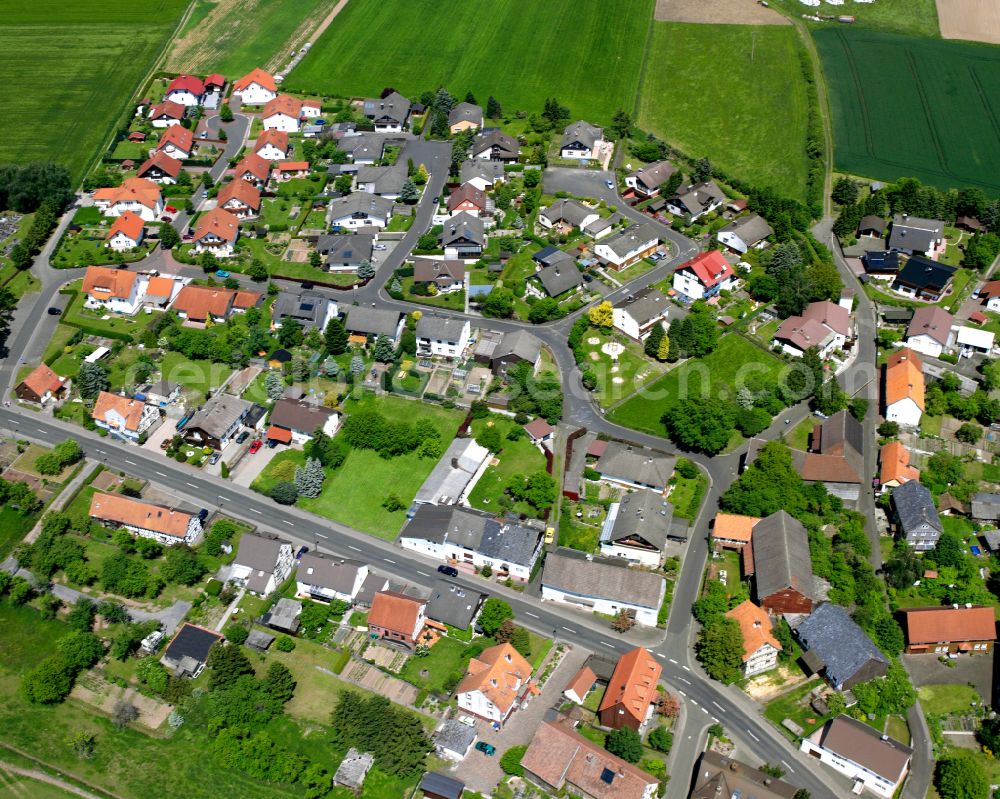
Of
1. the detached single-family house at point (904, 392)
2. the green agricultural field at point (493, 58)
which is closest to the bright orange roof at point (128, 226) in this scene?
the green agricultural field at point (493, 58)

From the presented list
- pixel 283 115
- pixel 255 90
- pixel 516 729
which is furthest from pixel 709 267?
pixel 255 90

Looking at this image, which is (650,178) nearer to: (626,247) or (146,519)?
(626,247)

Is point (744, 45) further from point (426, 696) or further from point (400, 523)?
point (426, 696)

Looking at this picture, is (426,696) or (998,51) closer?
(426,696)

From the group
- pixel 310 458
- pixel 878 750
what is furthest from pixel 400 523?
pixel 878 750

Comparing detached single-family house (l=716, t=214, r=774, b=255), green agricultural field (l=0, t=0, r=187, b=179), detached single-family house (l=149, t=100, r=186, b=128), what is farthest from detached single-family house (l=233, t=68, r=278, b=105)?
detached single-family house (l=716, t=214, r=774, b=255)

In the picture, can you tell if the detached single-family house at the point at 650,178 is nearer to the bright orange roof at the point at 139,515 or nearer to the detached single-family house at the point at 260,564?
the detached single-family house at the point at 260,564

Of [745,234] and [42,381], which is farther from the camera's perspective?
[745,234]
